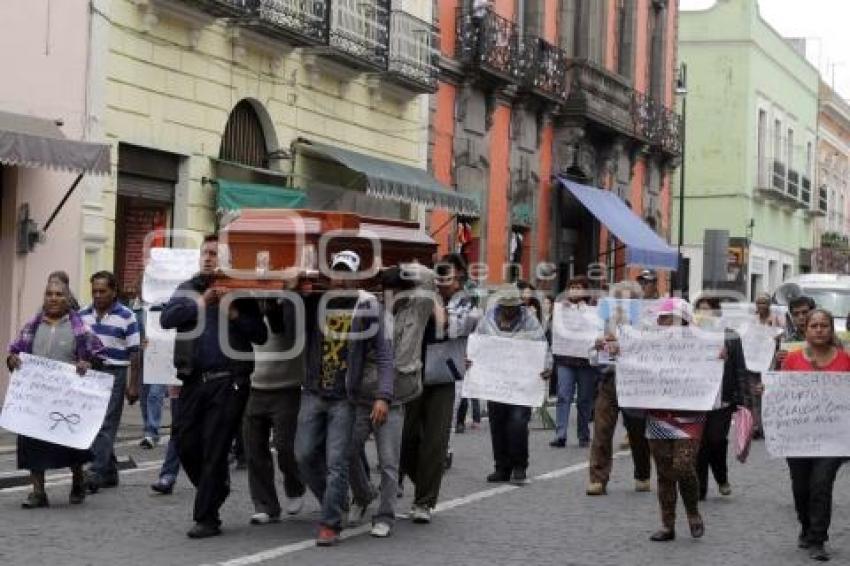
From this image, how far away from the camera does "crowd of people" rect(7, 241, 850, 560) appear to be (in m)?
10.0

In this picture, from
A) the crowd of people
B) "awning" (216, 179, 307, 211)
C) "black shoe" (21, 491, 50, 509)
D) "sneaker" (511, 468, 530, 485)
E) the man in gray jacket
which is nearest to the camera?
the crowd of people

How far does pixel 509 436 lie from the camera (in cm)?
1353

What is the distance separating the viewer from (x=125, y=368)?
12.3m

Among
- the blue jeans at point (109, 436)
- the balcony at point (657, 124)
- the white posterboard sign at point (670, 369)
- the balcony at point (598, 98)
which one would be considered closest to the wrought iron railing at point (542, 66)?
the balcony at point (598, 98)

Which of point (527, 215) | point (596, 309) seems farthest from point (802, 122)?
point (596, 309)

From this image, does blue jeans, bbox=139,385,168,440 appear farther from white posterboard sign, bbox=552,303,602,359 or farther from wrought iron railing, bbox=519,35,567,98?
wrought iron railing, bbox=519,35,567,98

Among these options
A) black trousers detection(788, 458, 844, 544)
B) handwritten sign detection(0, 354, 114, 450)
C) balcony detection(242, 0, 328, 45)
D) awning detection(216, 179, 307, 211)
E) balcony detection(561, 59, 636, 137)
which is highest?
balcony detection(561, 59, 636, 137)

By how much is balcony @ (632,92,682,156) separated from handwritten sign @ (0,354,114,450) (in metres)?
26.4

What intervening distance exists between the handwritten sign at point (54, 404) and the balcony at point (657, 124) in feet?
86.5

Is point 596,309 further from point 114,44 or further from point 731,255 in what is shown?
point 731,255

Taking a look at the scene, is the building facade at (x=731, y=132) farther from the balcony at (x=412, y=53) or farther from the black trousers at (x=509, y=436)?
the black trousers at (x=509, y=436)

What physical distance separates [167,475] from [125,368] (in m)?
0.91

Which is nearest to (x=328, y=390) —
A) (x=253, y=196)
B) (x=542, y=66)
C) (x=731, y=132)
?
(x=253, y=196)

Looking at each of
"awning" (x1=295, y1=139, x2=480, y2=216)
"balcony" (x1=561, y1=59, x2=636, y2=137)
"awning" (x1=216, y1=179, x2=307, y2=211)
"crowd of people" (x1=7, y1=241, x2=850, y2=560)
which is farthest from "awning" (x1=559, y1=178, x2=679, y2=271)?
"crowd of people" (x1=7, y1=241, x2=850, y2=560)
